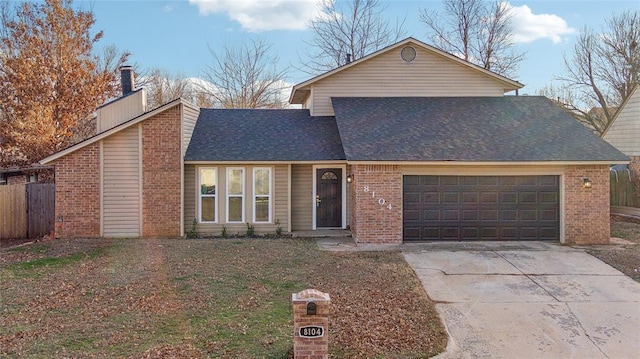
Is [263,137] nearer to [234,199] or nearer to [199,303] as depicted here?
[234,199]

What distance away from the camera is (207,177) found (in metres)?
13.5

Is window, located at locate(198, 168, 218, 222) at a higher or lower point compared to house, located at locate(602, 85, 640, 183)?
lower

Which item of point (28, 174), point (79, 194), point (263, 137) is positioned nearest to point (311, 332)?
point (263, 137)

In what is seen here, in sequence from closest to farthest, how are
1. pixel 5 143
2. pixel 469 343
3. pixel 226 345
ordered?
pixel 226 345, pixel 469 343, pixel 5 143

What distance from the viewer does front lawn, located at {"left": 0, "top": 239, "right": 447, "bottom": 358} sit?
533cm

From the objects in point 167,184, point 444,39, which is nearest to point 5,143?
point 167,184

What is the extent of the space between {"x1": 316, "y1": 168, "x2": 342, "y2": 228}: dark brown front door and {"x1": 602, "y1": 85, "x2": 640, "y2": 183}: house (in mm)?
13086

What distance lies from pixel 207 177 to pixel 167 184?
1.19 meters

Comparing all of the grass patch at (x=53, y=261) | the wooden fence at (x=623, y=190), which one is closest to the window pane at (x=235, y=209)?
the grass patch at (x=53, y=261)

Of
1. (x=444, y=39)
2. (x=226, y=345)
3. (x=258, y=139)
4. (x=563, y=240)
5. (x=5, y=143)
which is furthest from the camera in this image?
(x=444, y=39)

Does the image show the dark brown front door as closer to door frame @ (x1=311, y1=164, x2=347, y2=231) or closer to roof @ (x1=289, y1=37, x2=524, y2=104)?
door frame @ (x1=311, y1=164, x2=347, y2=231)

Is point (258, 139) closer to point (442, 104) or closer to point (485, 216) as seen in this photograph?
point (442, 104)

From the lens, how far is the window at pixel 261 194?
13664 millimetres

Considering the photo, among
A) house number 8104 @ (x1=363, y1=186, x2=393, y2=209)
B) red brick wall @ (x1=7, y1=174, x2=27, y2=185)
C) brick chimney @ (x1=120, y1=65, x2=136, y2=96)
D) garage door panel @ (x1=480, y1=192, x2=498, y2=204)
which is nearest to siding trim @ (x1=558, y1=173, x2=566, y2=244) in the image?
garage door panel @ (x1=480, y1=192, x2=498, y2=204)
